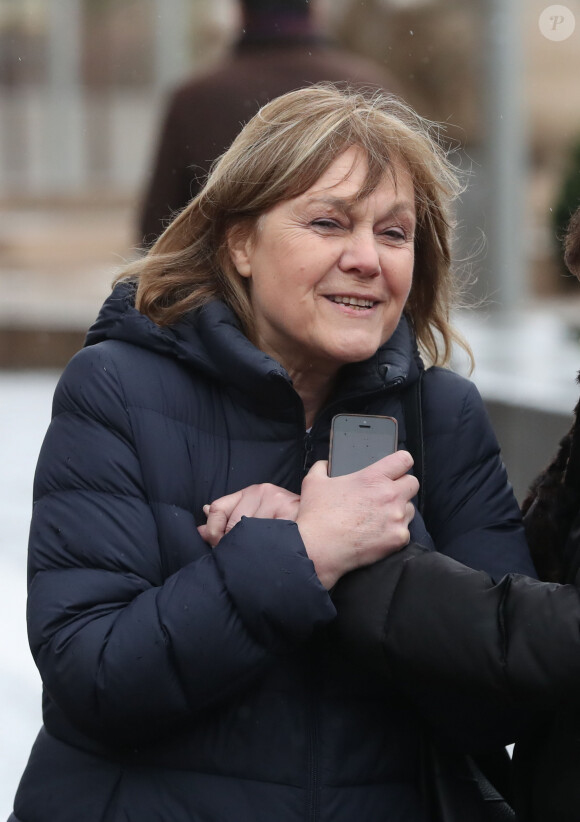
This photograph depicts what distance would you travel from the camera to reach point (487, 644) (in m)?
1.91

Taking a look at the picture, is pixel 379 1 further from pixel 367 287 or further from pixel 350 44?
pixel 367 287

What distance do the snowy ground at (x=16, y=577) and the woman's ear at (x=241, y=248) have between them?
1.63 metres

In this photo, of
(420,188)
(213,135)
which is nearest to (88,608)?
(420,188)

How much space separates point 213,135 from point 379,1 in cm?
768

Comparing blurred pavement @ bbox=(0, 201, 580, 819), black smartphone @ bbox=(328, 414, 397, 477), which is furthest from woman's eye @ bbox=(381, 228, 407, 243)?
blurred pavement @ bbox=(0, 201, 580, 819)

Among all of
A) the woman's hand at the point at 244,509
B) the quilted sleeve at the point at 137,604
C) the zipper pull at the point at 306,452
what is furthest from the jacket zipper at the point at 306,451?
the quilted sleeve at the point at 137,604

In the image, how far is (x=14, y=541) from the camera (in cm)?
509

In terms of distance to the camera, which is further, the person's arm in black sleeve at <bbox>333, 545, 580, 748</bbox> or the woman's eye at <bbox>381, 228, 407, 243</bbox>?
the woman's eye at <bbox>381, 228, 407, 243</bbox>

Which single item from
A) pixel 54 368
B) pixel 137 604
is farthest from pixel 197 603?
pixel 54 368

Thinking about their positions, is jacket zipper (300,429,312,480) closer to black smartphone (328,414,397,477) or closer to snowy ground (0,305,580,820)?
black smartphone (328,414,397,477)

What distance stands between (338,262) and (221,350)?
247 mm

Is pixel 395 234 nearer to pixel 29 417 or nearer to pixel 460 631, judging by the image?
pixel 460 631

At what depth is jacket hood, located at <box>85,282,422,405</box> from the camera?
2170mm

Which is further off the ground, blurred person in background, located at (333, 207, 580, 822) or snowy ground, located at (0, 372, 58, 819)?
→ blurred person in background, located at (333, 207, 580, 822)
